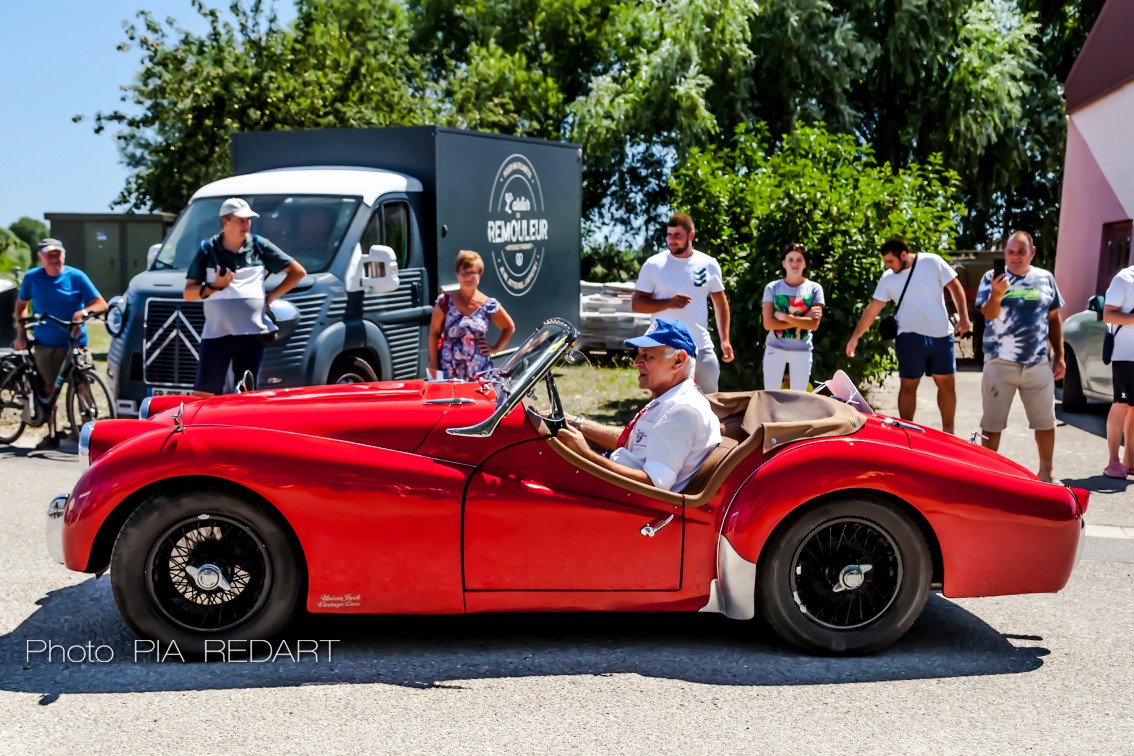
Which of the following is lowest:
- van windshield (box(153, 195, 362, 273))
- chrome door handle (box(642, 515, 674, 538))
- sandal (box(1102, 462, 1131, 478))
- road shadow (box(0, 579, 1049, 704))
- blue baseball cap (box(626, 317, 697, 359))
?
road shadow (box(0, 579, 1049, 704))

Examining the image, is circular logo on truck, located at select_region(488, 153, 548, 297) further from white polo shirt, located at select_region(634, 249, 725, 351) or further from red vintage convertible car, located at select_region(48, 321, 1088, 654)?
red vintage convertible car, located at select_region(48, 321, 1088, 654)

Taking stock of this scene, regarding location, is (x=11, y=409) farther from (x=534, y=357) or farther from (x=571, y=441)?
(x=571, y=441)

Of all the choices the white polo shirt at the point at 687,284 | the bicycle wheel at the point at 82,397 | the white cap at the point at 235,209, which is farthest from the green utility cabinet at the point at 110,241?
the white polo shirt at the point at 687,284

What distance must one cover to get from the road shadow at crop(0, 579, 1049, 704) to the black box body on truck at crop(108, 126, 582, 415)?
163 inches

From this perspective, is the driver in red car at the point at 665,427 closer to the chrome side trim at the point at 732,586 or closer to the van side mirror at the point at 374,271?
the chrome side trim at the point at 732,586

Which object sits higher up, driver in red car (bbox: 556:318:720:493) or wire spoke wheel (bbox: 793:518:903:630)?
driver in red car (bbox: 556:318:720:493)

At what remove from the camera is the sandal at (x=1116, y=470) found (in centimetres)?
902

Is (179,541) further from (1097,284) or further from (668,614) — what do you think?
(1097,284)

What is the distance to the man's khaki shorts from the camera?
27.4 ft

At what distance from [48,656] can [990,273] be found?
267 inches

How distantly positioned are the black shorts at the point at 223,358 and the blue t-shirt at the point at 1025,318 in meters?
4.96

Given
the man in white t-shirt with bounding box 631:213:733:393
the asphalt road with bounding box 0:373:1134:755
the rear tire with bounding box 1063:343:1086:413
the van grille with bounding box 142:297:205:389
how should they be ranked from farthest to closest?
1. the rear tire with bounding box 1063:343:1086:413
2. the van grille with bounding box 142:297:205:389
3. the man in white t-shirt with bounding box 631:213:733:393
4. the asphalt road with bounding box 0:373:1134:755

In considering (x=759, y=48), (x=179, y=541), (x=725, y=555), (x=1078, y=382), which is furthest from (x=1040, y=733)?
(x=759, y=48)

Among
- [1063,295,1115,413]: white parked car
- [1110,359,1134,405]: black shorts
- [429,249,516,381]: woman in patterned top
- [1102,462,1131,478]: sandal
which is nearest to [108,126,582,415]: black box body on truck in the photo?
[429,249,516,381]: woman in patterned top
